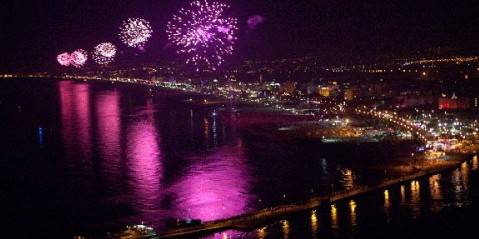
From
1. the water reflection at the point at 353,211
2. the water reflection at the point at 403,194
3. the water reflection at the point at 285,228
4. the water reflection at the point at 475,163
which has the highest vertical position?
the water reflection at the point at 475,163

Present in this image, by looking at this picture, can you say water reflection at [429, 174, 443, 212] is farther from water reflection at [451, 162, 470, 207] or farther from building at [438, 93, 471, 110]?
building at [438, 93, 471, 110]

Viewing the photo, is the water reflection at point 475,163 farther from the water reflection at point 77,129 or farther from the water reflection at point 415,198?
the water reflection at point 77,129

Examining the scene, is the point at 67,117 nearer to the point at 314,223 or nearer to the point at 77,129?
the point at 77,129

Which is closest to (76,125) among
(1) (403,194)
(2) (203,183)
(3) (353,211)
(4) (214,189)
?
(2) (203,183)

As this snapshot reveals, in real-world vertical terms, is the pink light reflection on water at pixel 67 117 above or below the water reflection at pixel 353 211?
above

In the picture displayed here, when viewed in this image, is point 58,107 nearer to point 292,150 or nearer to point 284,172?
point 292,150

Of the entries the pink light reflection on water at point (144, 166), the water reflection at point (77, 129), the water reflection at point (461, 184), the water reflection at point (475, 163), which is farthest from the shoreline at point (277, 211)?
the water reflection at point (77, 129)
